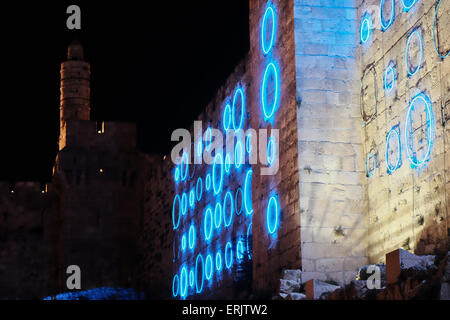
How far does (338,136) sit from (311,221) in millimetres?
934

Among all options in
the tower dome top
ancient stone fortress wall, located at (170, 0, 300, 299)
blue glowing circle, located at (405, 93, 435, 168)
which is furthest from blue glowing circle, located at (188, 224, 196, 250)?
the tower dome top

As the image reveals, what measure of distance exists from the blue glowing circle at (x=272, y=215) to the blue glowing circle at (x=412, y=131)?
2118 millimetres

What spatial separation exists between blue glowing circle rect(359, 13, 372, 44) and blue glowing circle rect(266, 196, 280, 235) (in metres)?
1.99

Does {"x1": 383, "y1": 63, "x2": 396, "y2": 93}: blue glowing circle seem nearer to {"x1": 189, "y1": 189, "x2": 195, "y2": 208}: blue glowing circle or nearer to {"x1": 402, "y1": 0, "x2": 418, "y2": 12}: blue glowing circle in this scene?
{"x1": 402, "y1": 0, "x2": 418, "y2": 12}: blue glowing circle

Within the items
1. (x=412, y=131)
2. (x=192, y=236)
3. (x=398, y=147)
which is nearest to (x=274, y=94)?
(x=398, y=147)

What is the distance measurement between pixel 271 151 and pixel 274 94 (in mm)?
644

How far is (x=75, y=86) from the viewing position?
26.2m

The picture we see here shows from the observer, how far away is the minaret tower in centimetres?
2598

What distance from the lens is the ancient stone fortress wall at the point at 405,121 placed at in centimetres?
745

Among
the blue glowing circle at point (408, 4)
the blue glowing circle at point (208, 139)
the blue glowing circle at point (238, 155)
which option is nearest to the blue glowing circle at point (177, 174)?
the blue glowing circle at point (208, 139)

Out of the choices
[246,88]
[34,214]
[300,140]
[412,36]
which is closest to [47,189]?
[34,214]

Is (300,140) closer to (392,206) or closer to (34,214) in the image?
(392,206)

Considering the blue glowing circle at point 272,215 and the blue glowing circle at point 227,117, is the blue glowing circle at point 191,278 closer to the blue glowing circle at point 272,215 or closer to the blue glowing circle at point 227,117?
the blue glowing circle at point 227,117

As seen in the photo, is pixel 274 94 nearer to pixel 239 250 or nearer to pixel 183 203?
pixel 239 250
